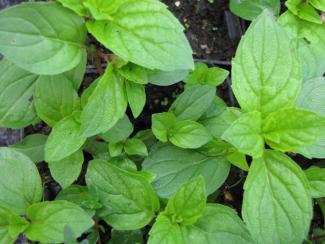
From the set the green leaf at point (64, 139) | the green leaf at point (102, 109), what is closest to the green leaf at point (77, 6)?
the green leaf at point (102, 109)

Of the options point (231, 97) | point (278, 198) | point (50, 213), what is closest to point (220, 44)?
point (231, 97)

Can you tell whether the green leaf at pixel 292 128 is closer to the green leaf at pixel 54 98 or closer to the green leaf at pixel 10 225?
the green leaf at pixel 54 98

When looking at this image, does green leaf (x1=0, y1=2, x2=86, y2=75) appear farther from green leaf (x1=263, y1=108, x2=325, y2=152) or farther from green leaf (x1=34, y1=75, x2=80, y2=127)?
green leaf (x1=263, y1=108, x2=325, y2=152)

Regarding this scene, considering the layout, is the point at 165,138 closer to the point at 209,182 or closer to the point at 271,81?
the point at 209,182

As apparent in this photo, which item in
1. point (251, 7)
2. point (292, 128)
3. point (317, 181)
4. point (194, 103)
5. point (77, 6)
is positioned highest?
point (77, 6)

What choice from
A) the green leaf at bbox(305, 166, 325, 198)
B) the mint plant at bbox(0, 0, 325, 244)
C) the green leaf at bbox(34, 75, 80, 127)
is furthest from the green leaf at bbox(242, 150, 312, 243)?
the green leaf at bbox(34, 75, 80, 127)

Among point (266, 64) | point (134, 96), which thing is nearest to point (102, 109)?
point (134, 96)

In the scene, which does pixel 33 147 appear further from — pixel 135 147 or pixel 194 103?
pixel 194 103
